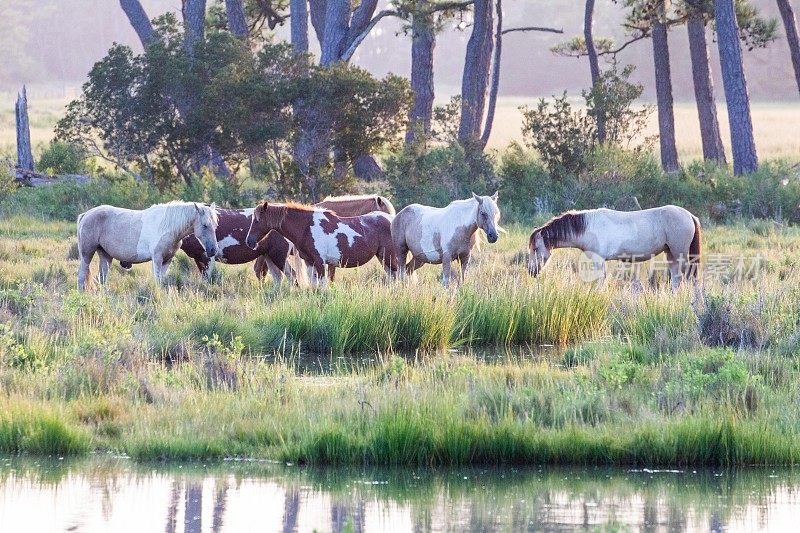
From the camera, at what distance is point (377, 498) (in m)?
7.97

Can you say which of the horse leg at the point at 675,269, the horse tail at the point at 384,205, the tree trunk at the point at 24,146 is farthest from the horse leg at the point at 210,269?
the tree trunk at the point at 24,146

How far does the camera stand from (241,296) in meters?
15.8

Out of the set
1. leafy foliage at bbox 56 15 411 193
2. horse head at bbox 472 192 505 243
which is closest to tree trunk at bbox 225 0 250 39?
leafy foliage at bbox 56 15 411 193

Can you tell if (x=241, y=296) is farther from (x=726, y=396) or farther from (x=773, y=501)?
(x=773, y=501)

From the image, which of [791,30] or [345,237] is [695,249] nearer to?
[345,237]

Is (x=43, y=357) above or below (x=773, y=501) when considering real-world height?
above

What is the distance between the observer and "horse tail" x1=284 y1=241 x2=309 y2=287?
16359 mm

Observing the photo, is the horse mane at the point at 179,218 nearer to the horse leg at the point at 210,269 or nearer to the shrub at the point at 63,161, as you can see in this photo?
the horse leg at the point at 210,269

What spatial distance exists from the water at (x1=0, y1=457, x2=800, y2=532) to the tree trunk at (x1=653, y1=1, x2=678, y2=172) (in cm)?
2302

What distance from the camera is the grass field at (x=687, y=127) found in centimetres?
4527

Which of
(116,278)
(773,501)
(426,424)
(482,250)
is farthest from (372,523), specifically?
(482,250)

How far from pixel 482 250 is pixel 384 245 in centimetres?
320

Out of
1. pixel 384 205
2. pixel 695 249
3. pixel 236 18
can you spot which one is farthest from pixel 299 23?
pixel 695 249

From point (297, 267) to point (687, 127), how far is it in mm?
45563
